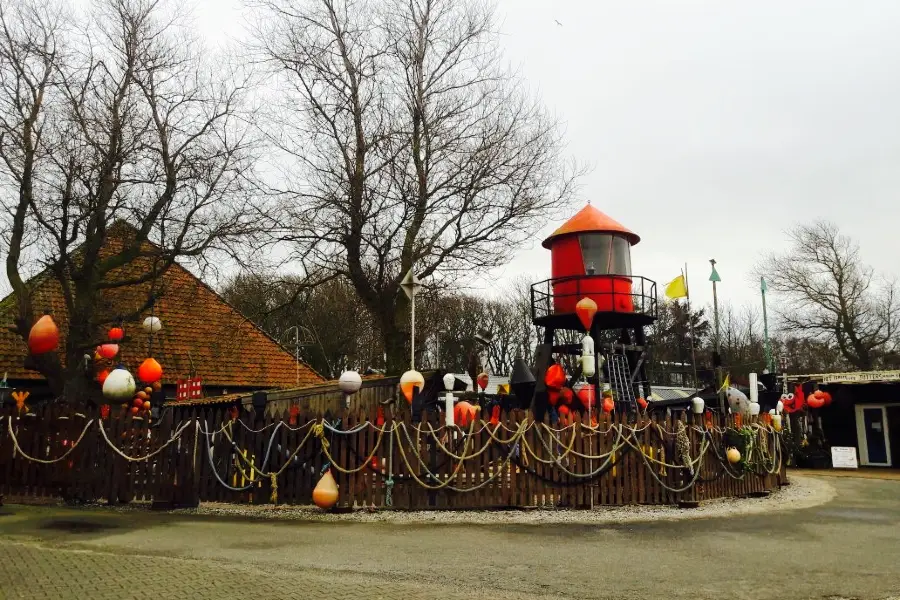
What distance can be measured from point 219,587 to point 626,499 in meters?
8.07

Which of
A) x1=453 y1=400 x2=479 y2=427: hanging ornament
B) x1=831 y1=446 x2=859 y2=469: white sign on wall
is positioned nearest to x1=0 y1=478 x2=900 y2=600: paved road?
x1=453 y1=400 x2=479 y2=427: hanging ornament

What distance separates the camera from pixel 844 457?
24.3m

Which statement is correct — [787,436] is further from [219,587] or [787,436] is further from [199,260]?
[219,587]

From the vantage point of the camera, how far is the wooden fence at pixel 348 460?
1161 cm

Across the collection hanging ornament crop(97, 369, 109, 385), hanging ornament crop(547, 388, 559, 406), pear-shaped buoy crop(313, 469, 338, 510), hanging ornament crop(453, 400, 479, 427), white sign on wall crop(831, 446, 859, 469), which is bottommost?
white sign on wall crop(831, 446, 859, 469)

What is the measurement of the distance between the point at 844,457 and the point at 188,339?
23074 mm

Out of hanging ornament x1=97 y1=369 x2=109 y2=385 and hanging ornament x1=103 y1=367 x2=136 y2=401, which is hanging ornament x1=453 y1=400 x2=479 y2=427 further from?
hanging ornament x1=97 y1=369 x2=109 y2=385

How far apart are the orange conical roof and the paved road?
30.5 ft

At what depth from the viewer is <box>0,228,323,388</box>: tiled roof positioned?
1866 cm

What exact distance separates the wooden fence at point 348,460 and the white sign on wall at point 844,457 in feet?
47.9

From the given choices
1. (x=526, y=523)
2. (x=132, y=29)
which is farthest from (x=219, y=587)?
(x=132, y=29)

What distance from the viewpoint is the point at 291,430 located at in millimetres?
11820

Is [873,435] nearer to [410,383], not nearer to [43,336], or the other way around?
[410,383]

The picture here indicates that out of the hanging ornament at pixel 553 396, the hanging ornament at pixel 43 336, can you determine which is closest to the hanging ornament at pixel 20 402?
the hanging ornament at pixel 43 336
